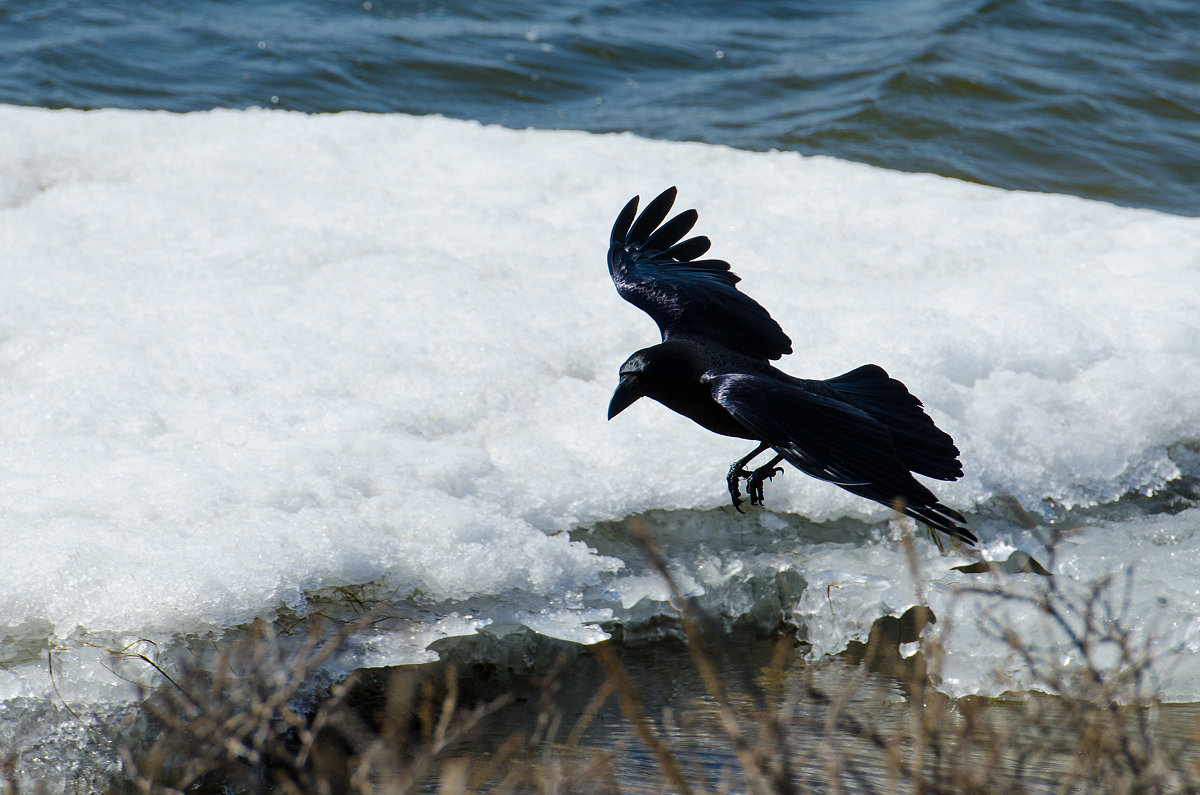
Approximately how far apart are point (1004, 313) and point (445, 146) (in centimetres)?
295

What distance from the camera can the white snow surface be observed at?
279 centimetres

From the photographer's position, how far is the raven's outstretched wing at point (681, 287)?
10.2ft

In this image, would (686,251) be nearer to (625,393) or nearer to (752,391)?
(625,393)

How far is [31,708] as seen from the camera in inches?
92.0

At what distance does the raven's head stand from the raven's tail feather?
475 millimetres

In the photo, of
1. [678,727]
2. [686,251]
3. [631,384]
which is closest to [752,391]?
[631,384]

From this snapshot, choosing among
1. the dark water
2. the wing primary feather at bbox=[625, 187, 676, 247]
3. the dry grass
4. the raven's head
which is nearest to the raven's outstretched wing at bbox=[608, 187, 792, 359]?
the wing primary feather at bbox=[625, 187, 676, 247]

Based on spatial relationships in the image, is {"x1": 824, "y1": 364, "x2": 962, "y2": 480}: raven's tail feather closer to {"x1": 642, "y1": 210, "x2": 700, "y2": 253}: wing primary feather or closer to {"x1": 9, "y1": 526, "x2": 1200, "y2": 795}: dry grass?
{"x1": 9, "y1": 526, "x2": 1200, "y2": 795}: dry grass

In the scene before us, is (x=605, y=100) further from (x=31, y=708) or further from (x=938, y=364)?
(x=31, y=708)

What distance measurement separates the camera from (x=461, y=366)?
12.3 ft

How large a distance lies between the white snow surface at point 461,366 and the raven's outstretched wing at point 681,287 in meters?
0.42

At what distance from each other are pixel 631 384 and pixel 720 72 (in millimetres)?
7545

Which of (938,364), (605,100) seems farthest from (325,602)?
(605,100)

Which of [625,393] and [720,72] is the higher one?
[720,72]
